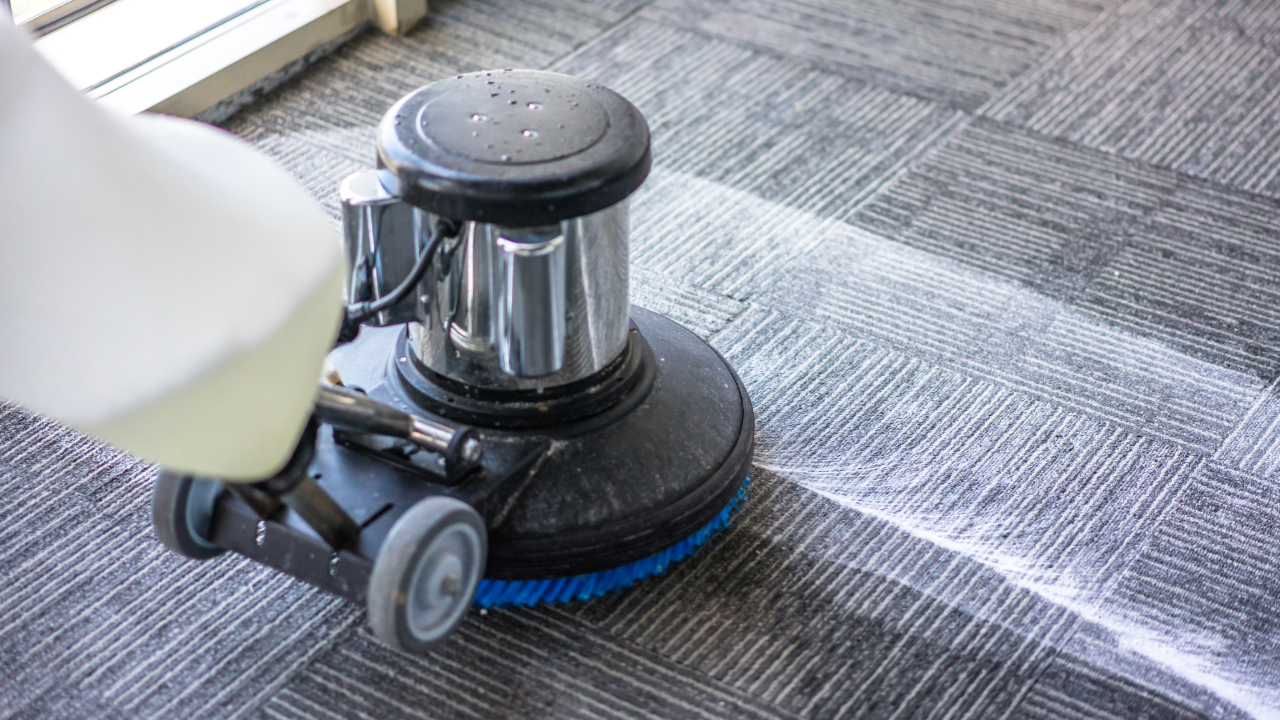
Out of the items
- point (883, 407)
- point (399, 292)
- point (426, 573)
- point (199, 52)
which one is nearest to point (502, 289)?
point (399, 292)

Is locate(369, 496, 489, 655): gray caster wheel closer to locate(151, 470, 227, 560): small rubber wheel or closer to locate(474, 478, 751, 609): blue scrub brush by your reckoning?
locate(474, 478, 751, 609): blue scrub brush

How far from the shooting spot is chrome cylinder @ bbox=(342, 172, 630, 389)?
0.99m

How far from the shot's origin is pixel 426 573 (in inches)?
37.1

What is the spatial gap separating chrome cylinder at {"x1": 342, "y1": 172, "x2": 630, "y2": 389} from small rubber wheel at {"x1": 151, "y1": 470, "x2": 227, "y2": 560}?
208 millimetres

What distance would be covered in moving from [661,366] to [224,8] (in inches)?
45.3

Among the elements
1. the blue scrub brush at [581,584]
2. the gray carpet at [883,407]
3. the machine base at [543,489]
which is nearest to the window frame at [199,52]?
the gray carpet at [883,407]

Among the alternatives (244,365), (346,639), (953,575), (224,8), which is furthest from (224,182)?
(224,8)

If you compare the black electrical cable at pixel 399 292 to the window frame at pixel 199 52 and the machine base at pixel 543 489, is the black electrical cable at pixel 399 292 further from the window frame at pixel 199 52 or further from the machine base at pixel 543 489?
the window frame at pixel 199 52

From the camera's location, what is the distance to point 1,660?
1.03m

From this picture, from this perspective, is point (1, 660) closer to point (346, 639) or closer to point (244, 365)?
point (346, 639)

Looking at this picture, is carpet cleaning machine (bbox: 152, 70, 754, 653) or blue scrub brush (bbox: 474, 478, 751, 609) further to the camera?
blue scrub brush (bbox: 474, 478, 751, 609)

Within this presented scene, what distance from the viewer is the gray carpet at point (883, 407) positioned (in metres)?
1.04

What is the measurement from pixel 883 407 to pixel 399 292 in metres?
0.61

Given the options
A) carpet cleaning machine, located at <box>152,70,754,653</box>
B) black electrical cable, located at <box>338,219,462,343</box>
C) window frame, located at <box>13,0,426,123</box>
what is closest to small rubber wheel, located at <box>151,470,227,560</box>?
carpet cleaning machine, located at <box>152,70,754,653</box>
